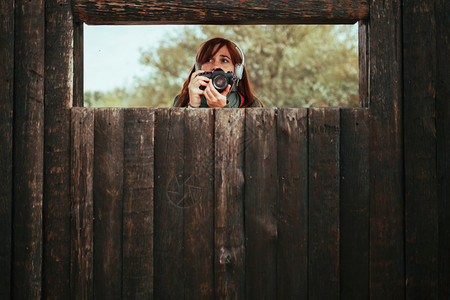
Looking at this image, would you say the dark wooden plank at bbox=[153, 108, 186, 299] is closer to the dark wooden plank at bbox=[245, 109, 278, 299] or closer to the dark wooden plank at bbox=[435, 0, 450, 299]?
the dark wooden plank at bbox=[245, 109, 278, 299]

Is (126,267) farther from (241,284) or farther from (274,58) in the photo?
(274,58)

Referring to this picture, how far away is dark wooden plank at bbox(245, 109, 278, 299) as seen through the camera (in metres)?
1.70

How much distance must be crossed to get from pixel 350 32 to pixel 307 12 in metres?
10.6

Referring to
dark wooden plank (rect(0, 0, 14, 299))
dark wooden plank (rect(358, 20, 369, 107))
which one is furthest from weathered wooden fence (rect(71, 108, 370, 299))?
dark wooden plank (rect(0, 0, 14, 299))

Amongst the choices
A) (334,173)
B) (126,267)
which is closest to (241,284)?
(126,267)

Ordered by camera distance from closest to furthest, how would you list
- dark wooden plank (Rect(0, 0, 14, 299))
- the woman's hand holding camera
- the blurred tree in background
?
dark wooden plank (Rect(0, 0, 14, 299)) < the woman's hand holding camera < the blurred tree in background

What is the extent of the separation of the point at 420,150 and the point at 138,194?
1.24 m

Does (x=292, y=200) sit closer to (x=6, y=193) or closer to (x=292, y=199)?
(x=292, y=199)

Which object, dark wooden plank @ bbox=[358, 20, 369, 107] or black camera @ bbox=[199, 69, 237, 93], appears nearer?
dark wooden plank @ bbox=[358, 20, 369, 107]

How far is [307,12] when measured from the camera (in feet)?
5.60

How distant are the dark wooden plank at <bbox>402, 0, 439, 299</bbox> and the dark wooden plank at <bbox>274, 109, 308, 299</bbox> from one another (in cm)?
45

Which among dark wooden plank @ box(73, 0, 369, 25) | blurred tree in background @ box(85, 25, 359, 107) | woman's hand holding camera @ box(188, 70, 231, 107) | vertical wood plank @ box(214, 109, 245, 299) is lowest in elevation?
vertical wood plank @ box(214, 109, 245, 299)

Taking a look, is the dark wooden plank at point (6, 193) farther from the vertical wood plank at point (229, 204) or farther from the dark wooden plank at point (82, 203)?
the vertical wood plank at point (229, 204)

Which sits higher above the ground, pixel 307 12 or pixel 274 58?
pixel 274 58
